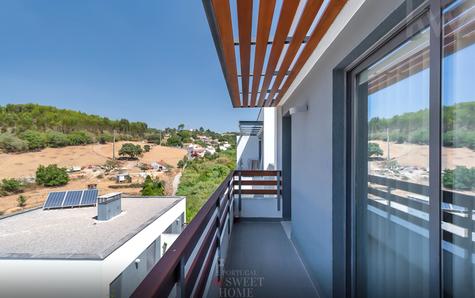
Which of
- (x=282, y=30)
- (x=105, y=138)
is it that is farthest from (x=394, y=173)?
(x=105, y=138)

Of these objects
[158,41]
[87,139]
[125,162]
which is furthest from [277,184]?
[158,41]

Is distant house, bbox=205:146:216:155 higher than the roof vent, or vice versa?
distant house, bbox=205:146:216:155

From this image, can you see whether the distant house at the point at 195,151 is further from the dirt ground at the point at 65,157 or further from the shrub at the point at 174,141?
the dirt ground at the point at 65,157

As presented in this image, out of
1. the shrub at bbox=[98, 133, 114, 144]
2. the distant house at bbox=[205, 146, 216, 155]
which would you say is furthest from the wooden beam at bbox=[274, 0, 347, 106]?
the distant house at bbox=[205, 146, 216, 155]

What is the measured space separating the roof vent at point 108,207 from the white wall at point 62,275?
322 centimetres

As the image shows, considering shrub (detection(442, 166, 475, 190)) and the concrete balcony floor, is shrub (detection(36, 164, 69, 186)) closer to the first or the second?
the concrete balcony floor

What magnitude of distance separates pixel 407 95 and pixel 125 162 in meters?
18.8

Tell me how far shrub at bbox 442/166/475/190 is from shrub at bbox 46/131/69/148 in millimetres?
16103

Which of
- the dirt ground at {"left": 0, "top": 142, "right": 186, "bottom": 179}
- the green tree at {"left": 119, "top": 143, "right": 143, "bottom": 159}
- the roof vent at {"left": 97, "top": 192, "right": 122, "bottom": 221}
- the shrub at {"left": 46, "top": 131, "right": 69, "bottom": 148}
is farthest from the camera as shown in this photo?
the green tree at {"left": 119, "top": 143, "right": 143, "bottom": 159}

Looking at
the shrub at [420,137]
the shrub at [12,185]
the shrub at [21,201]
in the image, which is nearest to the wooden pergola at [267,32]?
the shrub at [420,137]

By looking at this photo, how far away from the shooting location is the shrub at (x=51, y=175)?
14.0 m

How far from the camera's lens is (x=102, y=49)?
21.4 metres

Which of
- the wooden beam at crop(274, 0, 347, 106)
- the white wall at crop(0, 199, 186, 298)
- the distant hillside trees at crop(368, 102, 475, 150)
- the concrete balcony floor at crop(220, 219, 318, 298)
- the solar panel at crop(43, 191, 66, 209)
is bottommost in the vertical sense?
the white wall at crop(0, 199, 186, 298)

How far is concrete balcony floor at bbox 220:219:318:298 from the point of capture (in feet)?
6.86
